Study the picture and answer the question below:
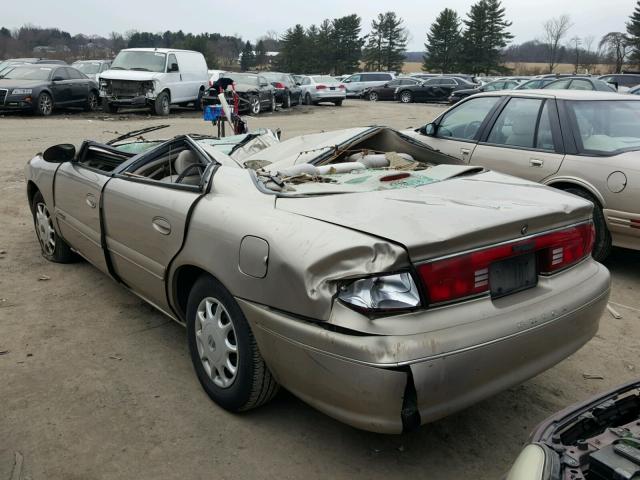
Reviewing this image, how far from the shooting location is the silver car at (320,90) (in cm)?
2800

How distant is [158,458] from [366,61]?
81138mm

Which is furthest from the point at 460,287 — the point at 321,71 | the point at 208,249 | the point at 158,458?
the point at 321,71

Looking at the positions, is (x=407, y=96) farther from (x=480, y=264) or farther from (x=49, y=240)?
(x=480, y=264)

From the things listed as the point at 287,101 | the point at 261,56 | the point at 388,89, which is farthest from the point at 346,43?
the point at 287,101

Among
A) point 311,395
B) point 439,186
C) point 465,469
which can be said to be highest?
point 439,186

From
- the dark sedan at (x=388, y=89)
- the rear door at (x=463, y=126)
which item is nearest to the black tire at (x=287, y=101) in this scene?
the dark sedan at (x=388, y=89)

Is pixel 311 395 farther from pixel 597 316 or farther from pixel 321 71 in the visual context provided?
pixel 321 71

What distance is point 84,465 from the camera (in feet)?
8.52

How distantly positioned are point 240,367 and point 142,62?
1829 centimetres

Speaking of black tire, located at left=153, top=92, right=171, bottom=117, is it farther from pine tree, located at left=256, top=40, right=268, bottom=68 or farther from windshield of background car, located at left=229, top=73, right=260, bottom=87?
pine tree, located at left=256, top=40, right=268, bottom=68

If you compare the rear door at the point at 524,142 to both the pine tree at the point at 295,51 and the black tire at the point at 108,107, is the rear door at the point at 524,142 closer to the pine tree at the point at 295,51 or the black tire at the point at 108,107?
the black tire at the point at 108,107

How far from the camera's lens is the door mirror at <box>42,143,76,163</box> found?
4484 millimetres

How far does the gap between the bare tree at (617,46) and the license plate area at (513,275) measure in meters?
62.9

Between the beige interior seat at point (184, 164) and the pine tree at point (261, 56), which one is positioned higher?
the pine tree at point (261, 56)
